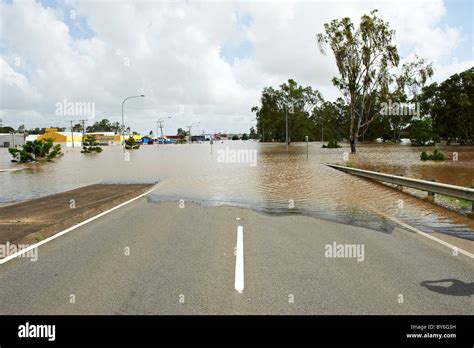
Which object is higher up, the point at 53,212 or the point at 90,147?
the point at 90,147

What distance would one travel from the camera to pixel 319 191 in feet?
50.6

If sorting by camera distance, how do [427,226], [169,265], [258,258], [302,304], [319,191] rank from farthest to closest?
[319,191] → [427,226] → [258,258] → [169,265] → [302,304]

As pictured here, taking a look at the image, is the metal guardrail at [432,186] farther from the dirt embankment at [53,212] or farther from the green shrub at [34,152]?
the green shrub at [34,152]

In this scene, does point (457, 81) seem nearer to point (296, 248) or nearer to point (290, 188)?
point (290, 188)

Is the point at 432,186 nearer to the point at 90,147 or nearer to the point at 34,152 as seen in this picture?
the point at 34,152

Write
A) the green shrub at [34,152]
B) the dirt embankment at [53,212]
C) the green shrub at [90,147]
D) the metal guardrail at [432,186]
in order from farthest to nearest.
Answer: the green shrub at [90,147] → the green shrub at [34,152] → the metal guardrail at [432,186] → the dirt embankment at [53,212]

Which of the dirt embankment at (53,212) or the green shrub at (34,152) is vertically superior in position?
the green shrub at (34,152)

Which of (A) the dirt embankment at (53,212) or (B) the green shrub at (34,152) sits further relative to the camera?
(B) the green shrub at (34,152)

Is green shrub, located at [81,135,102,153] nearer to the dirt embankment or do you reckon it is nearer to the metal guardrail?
the dirt embankment

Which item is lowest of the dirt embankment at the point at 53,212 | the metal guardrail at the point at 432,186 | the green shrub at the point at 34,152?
the dirt embankment at the point at 53,212

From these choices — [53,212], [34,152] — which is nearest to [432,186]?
[53,212]

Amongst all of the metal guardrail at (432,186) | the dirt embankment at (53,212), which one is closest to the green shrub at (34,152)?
the dirt embankment at (53,212)

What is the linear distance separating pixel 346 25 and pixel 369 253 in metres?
39.3

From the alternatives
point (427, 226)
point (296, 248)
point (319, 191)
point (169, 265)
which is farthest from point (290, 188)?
point (169, 265)
